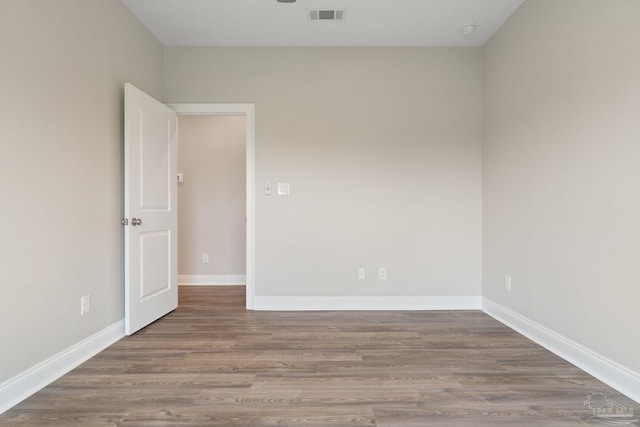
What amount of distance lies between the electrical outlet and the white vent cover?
278 cm

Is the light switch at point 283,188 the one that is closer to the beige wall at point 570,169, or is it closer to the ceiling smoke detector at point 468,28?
the beige wall at point 570,169

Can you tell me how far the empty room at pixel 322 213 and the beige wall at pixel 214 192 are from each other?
1.2 inches

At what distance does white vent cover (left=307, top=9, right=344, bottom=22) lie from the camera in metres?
2.65

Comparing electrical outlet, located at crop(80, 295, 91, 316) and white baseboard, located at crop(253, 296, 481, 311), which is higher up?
electrical outlet, located at crop(80, 295, 91, 316)

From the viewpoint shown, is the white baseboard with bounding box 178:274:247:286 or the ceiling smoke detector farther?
the white baseboard with bounding box 178:274:247:286

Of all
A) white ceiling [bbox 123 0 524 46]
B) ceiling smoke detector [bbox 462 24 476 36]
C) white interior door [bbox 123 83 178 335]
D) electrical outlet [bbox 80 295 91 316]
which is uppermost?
white ceiling [bbox 123 0 524 46]

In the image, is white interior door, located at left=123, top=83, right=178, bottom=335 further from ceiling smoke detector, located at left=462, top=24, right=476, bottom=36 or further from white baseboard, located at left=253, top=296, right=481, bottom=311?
ceiling smoke detector, located at left=462, top=24, right=476, bottom=36

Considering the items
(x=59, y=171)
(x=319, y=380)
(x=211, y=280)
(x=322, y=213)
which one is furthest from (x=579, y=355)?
(x=211, y=280)

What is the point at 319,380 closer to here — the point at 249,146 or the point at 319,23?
the point at 249,146

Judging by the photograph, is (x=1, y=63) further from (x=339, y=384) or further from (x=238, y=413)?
(x=339, y=384)

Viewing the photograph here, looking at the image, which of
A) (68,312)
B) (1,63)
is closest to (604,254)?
(68,312)

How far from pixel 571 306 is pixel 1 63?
3583 mm

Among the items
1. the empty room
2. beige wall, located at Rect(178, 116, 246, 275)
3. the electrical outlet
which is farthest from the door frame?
the electrical outlet

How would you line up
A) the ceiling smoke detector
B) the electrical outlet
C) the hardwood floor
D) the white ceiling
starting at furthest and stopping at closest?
1. the ceiling smoke detector
2. the white ceiling
3. the electrical outlet
4. the hardwood floor
